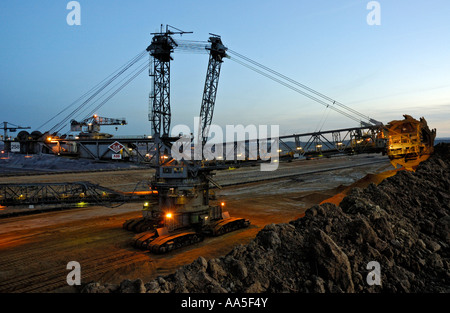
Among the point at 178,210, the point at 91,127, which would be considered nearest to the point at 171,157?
the point at 178,210

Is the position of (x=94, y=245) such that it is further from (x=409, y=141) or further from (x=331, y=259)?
(x=409, y=141)

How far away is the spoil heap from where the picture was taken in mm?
8227

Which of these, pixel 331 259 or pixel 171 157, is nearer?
pixel 331 259

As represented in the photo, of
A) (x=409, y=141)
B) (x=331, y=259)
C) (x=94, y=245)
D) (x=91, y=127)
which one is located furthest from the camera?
(x=91, y=127)

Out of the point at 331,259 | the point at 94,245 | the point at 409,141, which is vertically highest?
the point at 409,141

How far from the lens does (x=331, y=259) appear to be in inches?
349

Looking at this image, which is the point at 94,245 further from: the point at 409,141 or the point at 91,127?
the point at 409,141

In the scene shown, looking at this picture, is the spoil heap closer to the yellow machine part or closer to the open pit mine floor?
the open pit mine floor

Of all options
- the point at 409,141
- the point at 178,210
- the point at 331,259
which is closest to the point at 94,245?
the point at 178,210

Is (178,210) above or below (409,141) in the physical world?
below

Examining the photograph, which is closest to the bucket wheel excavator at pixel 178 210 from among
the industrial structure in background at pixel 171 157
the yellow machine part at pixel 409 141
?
the industrial structure in background at pixel 171 157

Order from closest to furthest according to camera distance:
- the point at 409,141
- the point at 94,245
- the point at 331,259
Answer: the point at 331,259, the point at 94,245, the point at 409,141
